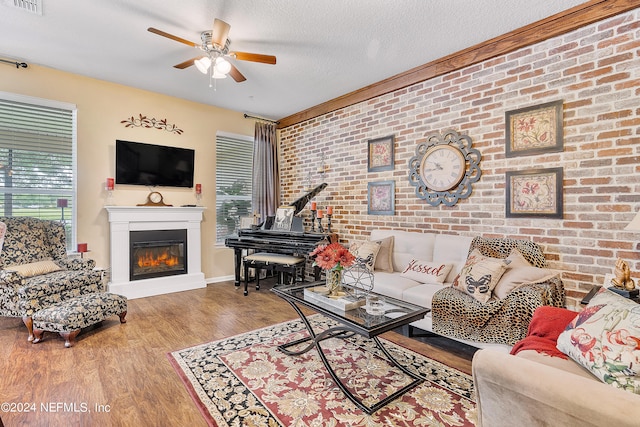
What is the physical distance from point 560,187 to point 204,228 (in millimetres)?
4461

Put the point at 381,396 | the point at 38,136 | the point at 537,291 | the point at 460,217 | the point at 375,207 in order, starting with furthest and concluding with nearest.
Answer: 1. the point at 375,207
2. the point at 38,136
3. the point at 460,217
4. the point at 537,291
5. the point at 381,396

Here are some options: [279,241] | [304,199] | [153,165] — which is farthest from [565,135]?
[153,165]

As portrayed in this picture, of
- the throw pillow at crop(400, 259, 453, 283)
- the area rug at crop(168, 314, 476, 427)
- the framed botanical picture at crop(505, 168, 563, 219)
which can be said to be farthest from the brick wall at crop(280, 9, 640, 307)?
the area rug at crop(168, 314, 476, 427)

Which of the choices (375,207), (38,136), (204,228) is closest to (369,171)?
(375,207)

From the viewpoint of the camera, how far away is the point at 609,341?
3.92 ft

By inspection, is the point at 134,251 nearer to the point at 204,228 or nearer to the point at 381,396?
the point at 204,228

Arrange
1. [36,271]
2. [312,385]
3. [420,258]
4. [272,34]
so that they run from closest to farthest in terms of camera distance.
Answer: [312,385]
[272,34]
[36,271]
[420,258]

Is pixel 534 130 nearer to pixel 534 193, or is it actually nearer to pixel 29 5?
pixel 534 193

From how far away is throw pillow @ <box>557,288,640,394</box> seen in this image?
1.08m

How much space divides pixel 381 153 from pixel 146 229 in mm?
3313

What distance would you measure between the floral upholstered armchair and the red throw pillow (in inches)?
145

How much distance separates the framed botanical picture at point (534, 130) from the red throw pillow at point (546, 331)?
1.46 metres

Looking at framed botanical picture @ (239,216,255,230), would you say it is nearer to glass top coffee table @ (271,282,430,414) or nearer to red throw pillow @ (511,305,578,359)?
glass top coffee table @ (271,282,430,414)

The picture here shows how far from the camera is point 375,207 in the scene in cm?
399
